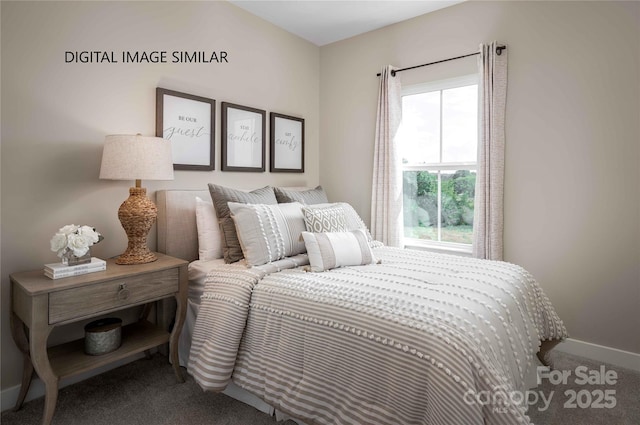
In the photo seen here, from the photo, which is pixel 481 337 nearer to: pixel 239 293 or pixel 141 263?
pixel 239 293

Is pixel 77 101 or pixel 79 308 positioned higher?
pixel 77 101

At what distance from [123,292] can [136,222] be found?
0.44 metres

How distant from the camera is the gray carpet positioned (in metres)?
1.84

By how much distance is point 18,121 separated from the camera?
6.40 ft

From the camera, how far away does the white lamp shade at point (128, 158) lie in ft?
6.57

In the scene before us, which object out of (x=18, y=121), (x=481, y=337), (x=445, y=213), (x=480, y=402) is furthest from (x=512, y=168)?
(x=18, y=121)

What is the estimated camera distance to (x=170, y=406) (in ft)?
6.42

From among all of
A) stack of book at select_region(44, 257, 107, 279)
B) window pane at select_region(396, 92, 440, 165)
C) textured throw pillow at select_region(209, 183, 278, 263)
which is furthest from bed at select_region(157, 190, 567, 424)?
window pane at select_region(396, 92, 440, 165)

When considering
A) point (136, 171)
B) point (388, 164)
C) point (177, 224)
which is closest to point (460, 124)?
point (388, 164)

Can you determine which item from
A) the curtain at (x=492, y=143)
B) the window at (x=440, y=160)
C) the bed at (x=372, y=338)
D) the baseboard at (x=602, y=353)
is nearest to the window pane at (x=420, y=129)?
the window at (x=440, y=160)

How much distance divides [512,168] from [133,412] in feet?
9.78

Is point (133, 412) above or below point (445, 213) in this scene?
below

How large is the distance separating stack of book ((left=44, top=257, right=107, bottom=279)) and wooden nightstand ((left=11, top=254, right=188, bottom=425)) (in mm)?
33

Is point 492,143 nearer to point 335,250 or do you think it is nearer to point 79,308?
point 335,250
